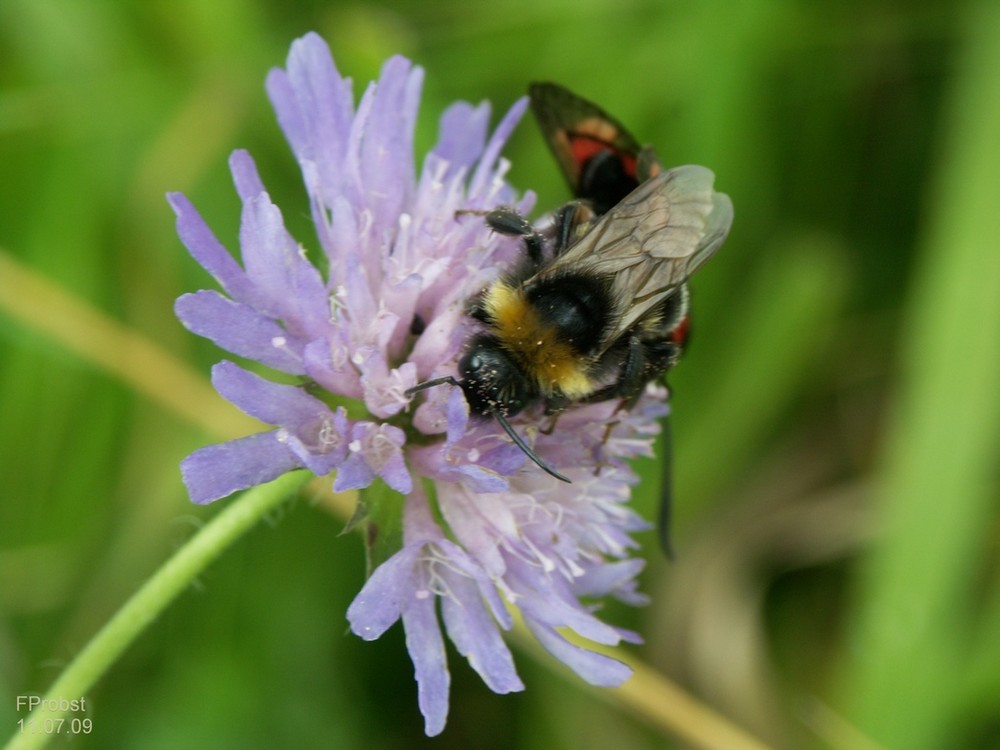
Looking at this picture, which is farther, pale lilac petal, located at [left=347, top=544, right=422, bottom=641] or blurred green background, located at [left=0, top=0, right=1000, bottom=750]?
blurred green background, located at [left=0, top=0, right=1000, bottom=750]

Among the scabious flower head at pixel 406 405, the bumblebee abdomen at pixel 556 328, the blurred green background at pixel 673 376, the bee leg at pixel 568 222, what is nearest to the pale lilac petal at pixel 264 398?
the scabious flower head at pixel 406 405

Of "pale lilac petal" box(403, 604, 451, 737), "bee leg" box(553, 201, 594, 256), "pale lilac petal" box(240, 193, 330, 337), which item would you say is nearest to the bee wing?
"bee leg" box(553, 201, 594, 256)

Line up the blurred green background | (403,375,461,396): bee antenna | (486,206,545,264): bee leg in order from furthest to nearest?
the blurred green background < (486,206,545,264): bee leg < (403,375,461,396): bee antenna

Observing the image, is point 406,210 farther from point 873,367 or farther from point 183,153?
point 873,367

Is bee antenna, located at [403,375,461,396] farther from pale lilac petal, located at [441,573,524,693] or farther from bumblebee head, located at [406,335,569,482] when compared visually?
pale lilac petal, located at [441,573,524,693]

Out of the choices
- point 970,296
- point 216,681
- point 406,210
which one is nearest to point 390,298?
point 406,210

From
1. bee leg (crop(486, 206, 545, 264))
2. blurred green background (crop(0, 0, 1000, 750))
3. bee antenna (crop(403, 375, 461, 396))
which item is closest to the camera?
bee antenna (crop(403, 375, 461, 396))

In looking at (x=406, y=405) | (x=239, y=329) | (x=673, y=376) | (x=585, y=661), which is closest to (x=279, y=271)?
(x=239, y=329)
